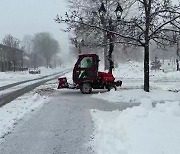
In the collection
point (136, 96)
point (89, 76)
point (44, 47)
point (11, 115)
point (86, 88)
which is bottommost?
point (11, 115)

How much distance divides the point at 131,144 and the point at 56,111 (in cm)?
562

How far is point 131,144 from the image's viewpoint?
6.58 meters

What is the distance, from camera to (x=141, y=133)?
23.3 feet

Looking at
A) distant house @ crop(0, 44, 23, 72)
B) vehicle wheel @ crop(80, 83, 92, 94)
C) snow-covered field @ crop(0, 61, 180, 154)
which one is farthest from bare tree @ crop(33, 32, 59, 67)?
snow-covered field @ crop(0, 61, 180, 154)

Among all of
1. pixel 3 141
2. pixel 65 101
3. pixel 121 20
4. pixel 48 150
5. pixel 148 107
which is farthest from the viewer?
pixel 121 20

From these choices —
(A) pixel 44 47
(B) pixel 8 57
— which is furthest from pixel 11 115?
(A) pixel 44 47

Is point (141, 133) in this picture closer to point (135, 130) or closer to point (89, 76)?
point (135, 130)

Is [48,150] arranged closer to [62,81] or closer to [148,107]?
[148,107]

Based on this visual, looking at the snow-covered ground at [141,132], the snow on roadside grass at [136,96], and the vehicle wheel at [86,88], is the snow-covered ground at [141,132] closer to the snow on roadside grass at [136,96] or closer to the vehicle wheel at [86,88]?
the snow on roadside grass at [136,96]

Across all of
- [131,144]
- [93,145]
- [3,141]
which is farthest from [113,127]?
[3,141]

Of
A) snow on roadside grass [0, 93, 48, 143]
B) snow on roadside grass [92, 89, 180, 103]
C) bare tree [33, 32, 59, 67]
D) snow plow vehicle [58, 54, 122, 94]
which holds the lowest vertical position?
snow on roadside grass [0, 93, 48, 143]

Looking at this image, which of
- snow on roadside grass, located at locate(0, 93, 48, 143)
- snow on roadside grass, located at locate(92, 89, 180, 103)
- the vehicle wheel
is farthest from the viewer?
the vehicle wheel

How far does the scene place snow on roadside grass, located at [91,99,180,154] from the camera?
6.26m

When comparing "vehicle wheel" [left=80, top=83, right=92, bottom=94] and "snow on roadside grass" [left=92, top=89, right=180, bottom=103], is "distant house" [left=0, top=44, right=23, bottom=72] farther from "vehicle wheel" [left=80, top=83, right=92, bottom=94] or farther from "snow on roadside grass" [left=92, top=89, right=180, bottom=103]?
"snow on roadside grass" [left=92, top=89, right=180, bottom=103]
